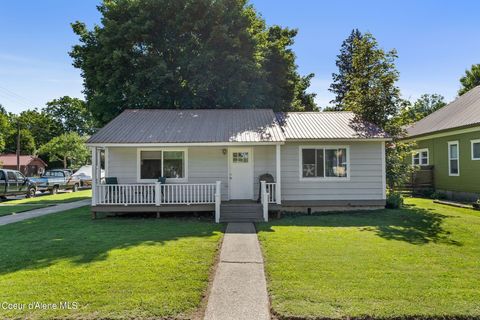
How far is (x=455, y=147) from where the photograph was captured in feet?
53.4

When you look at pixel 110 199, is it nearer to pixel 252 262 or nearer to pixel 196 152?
pixel 196 152

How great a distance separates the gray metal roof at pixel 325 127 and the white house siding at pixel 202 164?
1.40m

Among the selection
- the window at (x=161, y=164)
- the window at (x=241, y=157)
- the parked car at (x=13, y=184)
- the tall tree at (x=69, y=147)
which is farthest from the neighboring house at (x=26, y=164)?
the window at (x=241, y=157)

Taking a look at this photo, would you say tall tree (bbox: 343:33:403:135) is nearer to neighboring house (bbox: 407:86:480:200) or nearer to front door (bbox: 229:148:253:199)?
neighboring house (bbox: 407:86:480:200)

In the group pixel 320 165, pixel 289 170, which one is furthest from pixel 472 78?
pixel 289 170

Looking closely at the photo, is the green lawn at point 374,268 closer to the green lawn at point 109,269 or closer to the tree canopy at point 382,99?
the green lawn at point 109,269

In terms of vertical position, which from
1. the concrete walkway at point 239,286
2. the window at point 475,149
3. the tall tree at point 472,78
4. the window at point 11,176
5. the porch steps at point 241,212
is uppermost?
the tall tree at point 472,78

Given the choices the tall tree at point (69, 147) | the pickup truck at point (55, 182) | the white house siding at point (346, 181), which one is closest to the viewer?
the white house siding at point (346, 181)

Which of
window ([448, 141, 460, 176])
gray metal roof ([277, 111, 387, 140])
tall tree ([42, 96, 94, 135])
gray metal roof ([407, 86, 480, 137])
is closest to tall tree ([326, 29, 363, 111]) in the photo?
Answer: gray metal roof ([407, 86, 480, 137])

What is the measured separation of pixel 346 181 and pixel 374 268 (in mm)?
7155

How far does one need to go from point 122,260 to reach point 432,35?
16.0m

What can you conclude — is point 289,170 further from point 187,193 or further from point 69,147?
point 69,147

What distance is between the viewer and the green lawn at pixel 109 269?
4.30 m

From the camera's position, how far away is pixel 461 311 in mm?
4105
